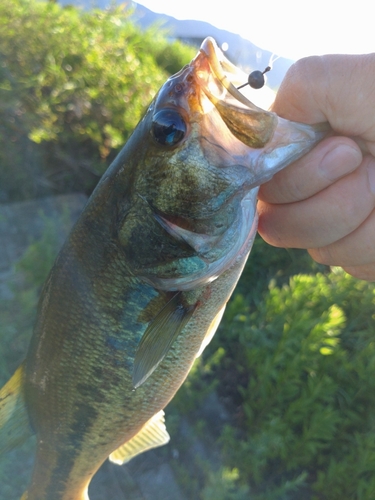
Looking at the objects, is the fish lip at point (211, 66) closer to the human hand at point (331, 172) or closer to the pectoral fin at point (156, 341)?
the human hand at point (331, 172)

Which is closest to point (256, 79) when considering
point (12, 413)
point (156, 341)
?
point (156, 341)

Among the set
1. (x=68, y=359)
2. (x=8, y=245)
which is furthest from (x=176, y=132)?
(x=8, y=245)

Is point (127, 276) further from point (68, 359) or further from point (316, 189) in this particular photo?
point (316, 189)

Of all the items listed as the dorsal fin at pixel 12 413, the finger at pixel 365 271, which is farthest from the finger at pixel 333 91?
the dorsal fin at pixel 12 413

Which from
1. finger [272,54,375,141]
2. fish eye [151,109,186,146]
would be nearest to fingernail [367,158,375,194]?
finger [272,54,375,141]

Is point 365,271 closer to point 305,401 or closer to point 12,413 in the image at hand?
point 305,401

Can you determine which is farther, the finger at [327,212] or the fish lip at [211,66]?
the finger at [327,212]
